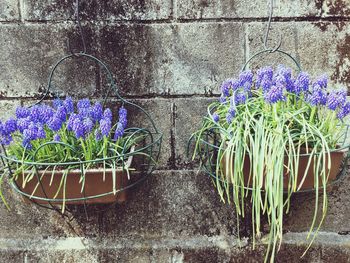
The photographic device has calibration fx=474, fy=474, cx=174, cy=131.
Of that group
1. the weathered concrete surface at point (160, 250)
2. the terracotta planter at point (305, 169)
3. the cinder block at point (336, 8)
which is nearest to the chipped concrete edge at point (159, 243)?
the weathered concrete surface at point (160, 250)

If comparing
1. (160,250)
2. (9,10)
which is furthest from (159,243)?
(9,10)

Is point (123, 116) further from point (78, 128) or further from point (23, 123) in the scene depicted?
point (23, 123)

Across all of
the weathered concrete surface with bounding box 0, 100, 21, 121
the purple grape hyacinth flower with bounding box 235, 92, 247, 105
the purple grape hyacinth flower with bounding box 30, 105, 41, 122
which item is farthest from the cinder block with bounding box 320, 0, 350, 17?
the weathered concrete surface with bounding box 0, 100, 21, 121

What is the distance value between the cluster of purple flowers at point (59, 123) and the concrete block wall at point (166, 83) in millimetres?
230

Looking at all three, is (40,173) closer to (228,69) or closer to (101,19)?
(101,19)

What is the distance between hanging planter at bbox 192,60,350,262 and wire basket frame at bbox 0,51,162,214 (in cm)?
32

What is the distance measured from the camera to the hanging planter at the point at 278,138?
5.18 ft

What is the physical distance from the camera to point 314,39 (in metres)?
1.99

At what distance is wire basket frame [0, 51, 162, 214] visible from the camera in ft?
5.49

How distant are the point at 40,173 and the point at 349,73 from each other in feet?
4.30

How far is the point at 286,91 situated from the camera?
5.59ft

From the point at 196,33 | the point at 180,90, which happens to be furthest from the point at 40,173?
the point at 196,33

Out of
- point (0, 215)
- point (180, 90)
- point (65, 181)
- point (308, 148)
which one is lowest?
point (0, 215)

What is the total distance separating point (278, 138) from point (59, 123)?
0.78m
